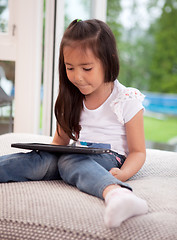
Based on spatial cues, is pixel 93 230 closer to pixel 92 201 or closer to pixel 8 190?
pixel 92 201

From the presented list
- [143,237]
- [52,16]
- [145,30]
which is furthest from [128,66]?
[143,237]

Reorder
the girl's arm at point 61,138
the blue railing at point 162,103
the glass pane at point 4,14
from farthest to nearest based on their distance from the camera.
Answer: the blue railing at point 162,103 → the glass pane at point 4,14 → the girl's arm at point 61,138

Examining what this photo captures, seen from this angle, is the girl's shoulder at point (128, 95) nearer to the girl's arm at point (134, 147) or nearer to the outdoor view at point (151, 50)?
the girl's arm at point (134, 147)

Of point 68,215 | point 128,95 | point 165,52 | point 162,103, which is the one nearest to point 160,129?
point 162,103

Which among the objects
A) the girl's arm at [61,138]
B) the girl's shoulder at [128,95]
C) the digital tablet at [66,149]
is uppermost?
the girl's shoulder at [128,95]

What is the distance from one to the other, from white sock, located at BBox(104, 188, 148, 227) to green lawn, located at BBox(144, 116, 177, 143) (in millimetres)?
6716

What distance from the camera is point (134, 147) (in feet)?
4.38

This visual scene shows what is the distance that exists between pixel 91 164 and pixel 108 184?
0.44ft

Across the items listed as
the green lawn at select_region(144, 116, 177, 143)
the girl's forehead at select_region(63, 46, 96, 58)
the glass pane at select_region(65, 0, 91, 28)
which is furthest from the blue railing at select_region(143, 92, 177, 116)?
the girl's forehead at select_region(63, 46, 96, 58)

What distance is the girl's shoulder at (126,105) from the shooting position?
53.3 inches

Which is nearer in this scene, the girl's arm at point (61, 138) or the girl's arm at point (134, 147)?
the girl's arm at point (134, 147)

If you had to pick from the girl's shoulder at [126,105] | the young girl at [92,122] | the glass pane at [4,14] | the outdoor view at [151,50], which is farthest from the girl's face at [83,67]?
the outdoor view at [151,50]

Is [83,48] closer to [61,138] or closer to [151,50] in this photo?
[61,138]

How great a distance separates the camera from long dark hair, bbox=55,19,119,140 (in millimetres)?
1298
